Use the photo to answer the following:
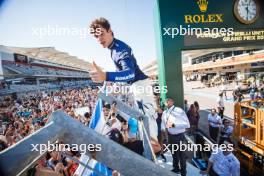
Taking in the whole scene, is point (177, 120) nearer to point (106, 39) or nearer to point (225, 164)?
point (225, 164)

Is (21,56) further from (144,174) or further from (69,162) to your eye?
(144,174)

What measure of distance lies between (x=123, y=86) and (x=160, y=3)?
1.73 metres

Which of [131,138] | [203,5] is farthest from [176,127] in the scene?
[203,5]

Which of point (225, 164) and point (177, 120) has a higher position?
point (177, 120)

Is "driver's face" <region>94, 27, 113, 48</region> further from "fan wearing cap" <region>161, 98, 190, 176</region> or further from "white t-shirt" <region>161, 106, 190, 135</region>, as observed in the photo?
"white t-shirt" <region>161, 106, 190, 135</region>

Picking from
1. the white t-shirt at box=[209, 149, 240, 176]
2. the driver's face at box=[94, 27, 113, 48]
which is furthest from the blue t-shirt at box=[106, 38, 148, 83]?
the white t-shirt at box=[209, 149, 240, 176]

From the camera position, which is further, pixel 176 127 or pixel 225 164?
pixel 176 127

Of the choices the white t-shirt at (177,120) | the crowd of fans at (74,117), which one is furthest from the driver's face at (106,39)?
the white t-shirt at (177,120)

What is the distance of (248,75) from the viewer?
15.6 m

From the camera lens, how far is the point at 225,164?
2521 millimetres

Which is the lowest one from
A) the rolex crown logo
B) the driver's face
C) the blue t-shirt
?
the blue t-shirt

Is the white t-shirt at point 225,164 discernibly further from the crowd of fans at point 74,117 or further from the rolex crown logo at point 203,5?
the rolex crown logo at point 203,5

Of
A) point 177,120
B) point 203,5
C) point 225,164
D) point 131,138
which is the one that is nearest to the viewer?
point 225,164

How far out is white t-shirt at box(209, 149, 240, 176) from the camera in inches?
96.4
